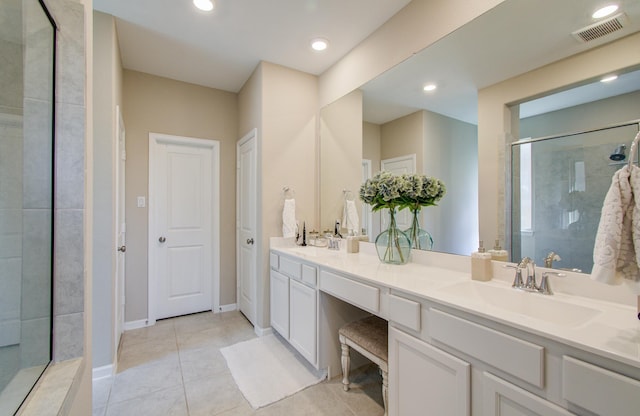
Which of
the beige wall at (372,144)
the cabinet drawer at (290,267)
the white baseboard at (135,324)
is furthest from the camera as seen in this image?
the white baseboard at (135,324)

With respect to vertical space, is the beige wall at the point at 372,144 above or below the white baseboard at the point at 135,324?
above

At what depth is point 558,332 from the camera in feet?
2.79

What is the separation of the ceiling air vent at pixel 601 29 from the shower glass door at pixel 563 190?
1.33ft

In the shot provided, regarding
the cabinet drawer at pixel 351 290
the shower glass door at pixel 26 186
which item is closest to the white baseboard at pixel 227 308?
the cabinet drawer at pixel 351 290

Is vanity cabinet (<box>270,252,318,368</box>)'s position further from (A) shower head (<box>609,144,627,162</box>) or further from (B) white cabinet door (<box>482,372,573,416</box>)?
(A) shower head (<box>609,144,627,162</box>)

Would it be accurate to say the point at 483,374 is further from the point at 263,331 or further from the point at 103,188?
the point at 103,188

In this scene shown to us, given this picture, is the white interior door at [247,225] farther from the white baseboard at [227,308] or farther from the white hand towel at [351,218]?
the white hand towel at [351,218]

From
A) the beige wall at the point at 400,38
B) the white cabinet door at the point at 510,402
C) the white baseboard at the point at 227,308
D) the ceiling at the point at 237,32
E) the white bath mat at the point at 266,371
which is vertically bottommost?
the white bath mat at the point at 266,371

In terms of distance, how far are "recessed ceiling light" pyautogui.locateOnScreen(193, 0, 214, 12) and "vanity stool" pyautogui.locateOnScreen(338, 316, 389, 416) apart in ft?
8.04

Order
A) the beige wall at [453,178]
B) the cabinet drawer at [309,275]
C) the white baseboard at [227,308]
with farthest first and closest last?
the white baseboard at [227,308] → the cabinet drawer at [309,275] → the beige wall at [453,178]

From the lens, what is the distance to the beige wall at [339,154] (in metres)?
2.52

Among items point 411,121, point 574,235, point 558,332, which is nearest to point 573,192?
point 574,235

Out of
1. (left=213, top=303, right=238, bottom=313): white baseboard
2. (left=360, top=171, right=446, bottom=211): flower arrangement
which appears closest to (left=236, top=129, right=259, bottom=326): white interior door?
(left=213, top=303, right=238, bottom=313): white baseboard

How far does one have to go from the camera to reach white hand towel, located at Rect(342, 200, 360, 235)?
258 centimetres
